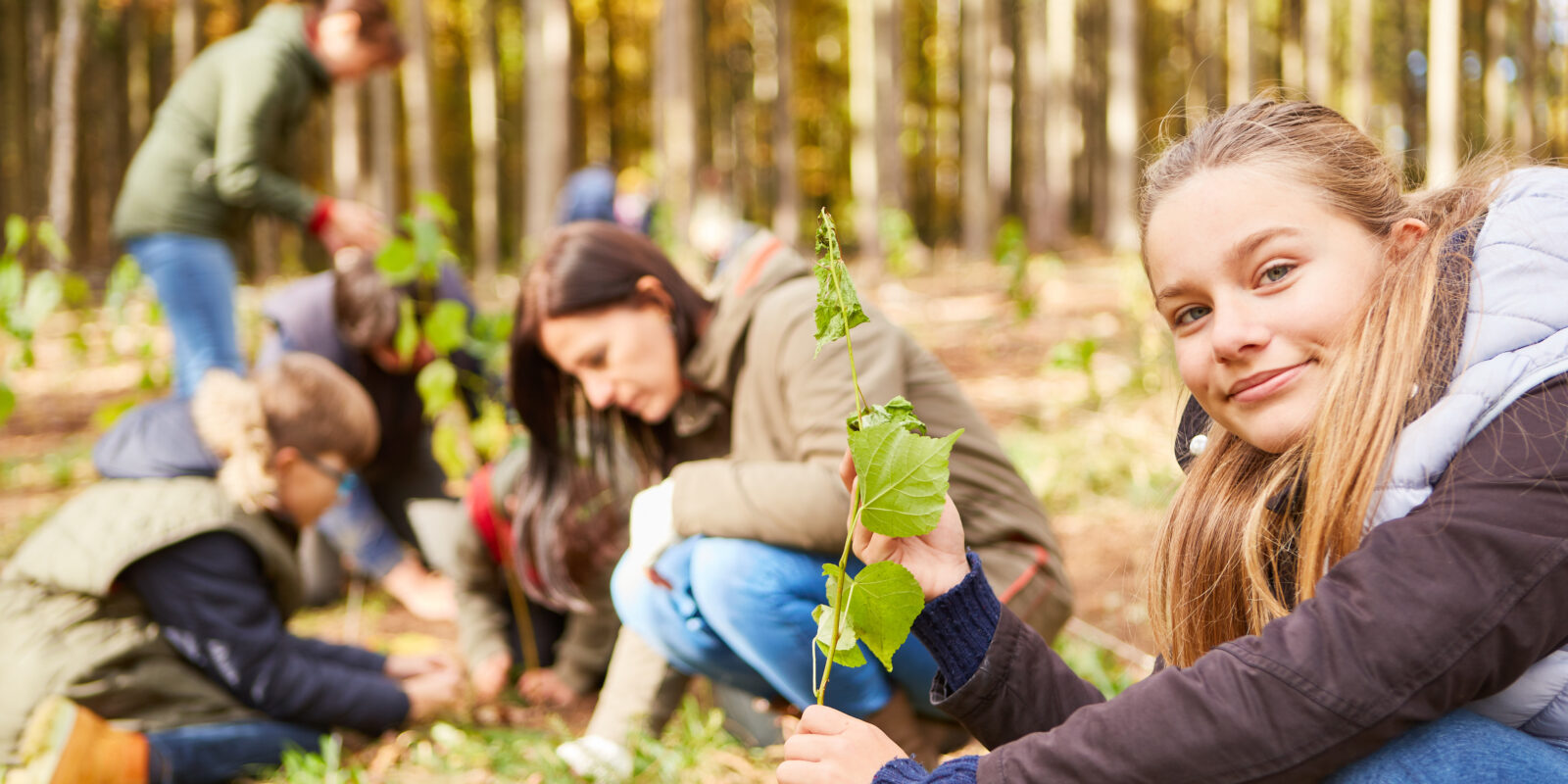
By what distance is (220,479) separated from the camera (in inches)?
93.5

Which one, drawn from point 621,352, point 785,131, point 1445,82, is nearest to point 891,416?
point 621,352

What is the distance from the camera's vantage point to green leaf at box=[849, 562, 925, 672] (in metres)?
1.11

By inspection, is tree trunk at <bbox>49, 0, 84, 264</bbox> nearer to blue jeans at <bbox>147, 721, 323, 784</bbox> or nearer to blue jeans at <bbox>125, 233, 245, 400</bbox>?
blue jeans at <bbox>125, 233, 245, 400</bbox>

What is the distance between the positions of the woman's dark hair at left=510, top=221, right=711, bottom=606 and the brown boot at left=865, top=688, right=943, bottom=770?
0.86 metres

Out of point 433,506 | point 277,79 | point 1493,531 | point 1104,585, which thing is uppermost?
point 277,79

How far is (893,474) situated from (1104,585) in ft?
8.13

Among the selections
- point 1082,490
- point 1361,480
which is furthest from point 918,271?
point 1361,480

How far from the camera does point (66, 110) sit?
11062 millimetres

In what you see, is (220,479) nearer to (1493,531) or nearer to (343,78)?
(343,78)

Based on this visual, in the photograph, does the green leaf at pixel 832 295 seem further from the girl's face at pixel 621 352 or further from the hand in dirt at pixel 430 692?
the hand in dirt at pixel 430 692

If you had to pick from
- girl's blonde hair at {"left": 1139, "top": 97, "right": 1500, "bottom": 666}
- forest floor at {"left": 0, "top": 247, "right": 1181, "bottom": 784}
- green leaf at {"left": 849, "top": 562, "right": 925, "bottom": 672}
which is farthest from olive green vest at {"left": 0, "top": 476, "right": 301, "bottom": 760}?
girl's blonde hair at {"left": 1139, "top": 97, "right": 1500, "bottom": 666}


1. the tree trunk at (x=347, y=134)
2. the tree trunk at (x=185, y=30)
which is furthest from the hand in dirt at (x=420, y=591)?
the tree trunk at (x=185, y=30)

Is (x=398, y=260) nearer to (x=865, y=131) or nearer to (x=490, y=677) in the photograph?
(x=490, y=677)

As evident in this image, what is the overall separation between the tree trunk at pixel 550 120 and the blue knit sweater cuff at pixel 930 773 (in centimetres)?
763
